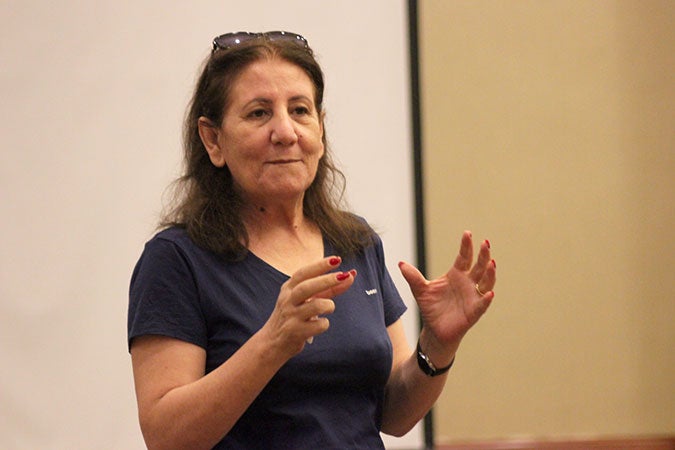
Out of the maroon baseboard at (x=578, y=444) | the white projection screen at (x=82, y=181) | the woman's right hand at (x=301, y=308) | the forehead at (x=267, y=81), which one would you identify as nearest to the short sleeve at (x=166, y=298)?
the woman's right hand at (x=301, y=308)

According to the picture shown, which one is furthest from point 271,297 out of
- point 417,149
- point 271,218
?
point 417,149

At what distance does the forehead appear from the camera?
1.47 metres

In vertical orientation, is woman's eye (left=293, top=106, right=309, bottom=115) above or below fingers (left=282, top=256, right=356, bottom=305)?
above

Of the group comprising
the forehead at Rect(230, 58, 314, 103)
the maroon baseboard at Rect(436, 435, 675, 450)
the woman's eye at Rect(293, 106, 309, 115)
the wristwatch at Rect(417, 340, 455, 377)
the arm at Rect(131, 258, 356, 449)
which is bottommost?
the maroon baseboard at Rect(436, 435, 675, 450)

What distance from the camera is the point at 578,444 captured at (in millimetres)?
2752

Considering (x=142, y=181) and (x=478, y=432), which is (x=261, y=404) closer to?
(x=142, y=181)

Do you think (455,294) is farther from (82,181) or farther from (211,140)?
(82,181)

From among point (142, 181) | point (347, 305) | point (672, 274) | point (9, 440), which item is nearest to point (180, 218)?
point (347, 305)

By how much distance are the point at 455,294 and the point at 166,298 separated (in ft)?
1.60

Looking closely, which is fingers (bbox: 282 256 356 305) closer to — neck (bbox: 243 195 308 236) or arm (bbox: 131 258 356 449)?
arm (bbox: 131 258 356 449)

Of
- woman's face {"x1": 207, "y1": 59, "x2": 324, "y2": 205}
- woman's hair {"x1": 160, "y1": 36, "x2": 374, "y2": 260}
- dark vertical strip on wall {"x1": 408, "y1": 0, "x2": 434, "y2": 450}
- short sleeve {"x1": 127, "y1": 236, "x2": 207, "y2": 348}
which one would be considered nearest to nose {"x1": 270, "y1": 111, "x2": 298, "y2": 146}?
woman's face {"x1": 207, "y1": 59, "x2": 324, "y2": 205}

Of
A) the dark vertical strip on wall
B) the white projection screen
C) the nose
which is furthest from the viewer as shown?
the dark vertical strip on wall

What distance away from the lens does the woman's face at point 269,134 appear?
1.44 m

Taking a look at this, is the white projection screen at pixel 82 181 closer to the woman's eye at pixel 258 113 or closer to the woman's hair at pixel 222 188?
the woman's hair at pixel 222 188
